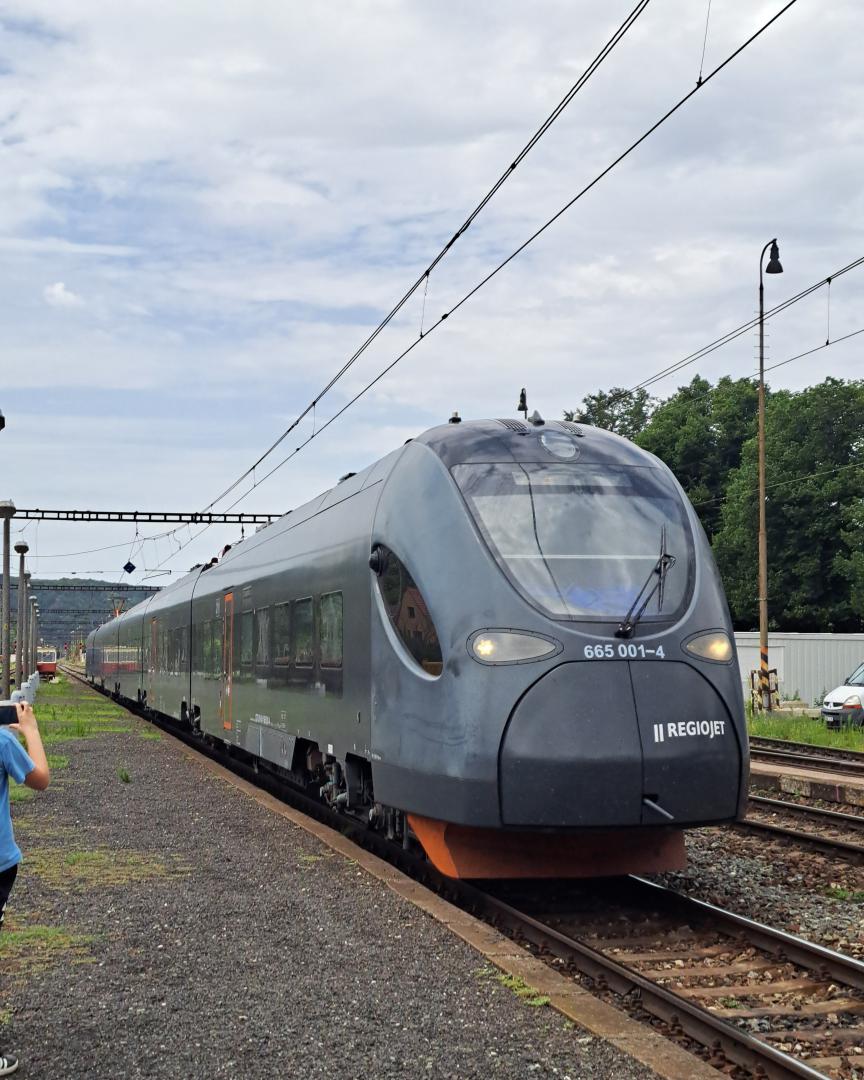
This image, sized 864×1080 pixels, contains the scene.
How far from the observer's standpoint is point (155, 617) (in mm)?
30188

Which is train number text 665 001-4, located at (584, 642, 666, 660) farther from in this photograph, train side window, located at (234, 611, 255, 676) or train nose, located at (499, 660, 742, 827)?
train side window, located at (234, 611, 255, 676)

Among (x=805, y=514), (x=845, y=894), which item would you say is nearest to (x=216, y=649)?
(x=845, y=894)

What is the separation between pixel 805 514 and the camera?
53.5m

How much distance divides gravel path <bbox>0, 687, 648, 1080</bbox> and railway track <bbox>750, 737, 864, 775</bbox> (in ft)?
34.2

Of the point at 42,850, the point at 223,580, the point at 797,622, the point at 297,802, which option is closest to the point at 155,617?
the point at 223,580

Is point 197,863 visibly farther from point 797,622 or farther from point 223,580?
point 797,622

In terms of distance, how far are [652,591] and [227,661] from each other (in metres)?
10.3

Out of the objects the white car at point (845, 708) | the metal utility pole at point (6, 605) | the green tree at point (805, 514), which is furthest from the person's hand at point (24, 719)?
the green tree at point (805, 514)

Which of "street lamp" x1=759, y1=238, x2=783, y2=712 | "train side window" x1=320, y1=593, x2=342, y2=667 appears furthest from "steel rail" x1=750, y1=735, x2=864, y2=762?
"train side window" x1=320, y1=593, x2=342, y2=667

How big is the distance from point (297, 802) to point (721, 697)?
810 centimetres

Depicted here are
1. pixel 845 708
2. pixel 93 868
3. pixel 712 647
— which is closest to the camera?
pixel 712 647

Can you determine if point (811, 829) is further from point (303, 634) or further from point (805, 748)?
point (805, 748)

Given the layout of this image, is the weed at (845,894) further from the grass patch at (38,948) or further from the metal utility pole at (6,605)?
the metal utility pole at (6,605)

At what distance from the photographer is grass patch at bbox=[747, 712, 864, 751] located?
76.2 feet
